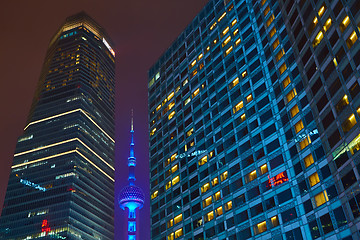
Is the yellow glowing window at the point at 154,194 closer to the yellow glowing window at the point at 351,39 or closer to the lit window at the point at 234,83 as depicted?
the lit window at the point at 234,83

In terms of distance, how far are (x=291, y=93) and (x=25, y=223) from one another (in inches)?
6424

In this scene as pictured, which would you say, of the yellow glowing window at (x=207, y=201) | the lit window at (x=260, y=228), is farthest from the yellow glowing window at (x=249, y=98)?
the lit window at (x=260, y=228)

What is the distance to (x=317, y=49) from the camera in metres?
57.6

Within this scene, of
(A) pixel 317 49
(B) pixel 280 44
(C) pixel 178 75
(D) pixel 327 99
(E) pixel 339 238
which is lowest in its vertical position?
(E) pixel 339 238

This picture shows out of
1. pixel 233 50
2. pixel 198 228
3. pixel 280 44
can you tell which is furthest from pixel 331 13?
pixel 198 228

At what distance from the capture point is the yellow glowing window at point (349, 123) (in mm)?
48531

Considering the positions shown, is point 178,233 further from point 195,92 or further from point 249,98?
point 195,92

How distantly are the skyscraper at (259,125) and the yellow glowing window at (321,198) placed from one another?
14 cm

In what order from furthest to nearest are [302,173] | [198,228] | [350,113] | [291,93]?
1. [198,228]
2. [291,93]
3. [302,173]
4. [350,113]

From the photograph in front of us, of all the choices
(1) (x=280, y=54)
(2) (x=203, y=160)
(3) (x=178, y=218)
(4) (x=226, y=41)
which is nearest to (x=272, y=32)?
(1) (x=280, y=54)

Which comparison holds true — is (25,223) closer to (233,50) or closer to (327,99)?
(233,50)

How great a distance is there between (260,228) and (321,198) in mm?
13538

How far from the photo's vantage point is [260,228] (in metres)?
67.8

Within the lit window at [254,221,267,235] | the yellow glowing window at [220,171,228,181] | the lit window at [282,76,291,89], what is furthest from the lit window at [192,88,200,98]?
the lit window at [254,221,267,235]
